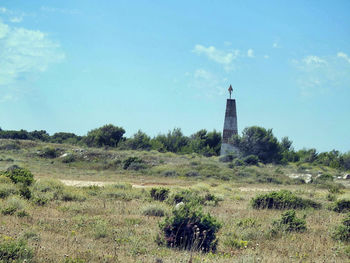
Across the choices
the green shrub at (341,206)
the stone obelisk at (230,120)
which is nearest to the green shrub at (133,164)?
the stone obelisk at (230,120)

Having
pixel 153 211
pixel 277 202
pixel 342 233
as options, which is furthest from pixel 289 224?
pixel 277 202

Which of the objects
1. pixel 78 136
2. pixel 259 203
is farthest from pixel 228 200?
pixel 78 136

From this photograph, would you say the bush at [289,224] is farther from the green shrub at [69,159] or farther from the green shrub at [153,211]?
the green shrub at [69,159]

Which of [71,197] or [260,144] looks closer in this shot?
[71,197]

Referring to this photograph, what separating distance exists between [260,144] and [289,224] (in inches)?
1402

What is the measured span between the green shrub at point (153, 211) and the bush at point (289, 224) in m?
3.46

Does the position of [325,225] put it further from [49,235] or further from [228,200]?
[49,235]

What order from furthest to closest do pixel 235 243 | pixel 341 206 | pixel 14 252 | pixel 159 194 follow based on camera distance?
1. pixel 159 194
2. pixel 341 206
3. pixel 235 243
4. pixel 14 252

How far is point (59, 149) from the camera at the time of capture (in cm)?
4347

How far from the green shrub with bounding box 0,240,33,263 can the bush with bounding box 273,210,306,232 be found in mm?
5973

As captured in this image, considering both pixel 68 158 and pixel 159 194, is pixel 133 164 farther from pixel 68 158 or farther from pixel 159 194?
pixel 159 194

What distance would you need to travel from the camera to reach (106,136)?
202 ft

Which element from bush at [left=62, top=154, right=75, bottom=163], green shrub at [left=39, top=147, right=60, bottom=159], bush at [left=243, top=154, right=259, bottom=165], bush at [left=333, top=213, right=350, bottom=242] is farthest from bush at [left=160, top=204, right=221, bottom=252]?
green shrub at [left=39, top=147, right=60, bottom=159]

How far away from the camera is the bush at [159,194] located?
50.5 ft
